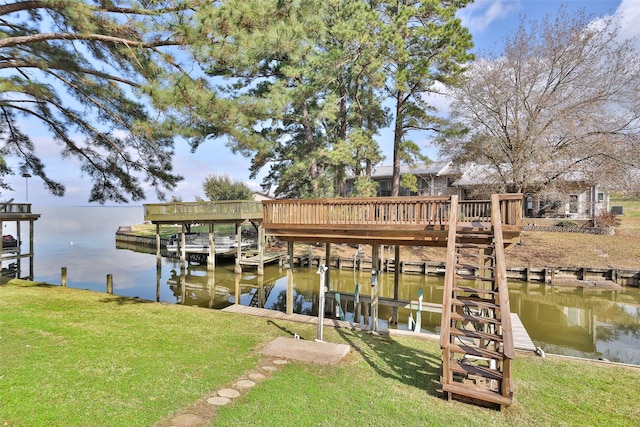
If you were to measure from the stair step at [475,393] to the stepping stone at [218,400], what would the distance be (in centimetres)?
324

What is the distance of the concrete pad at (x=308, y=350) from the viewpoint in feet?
21.9

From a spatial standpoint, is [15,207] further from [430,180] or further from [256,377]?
[430,180]

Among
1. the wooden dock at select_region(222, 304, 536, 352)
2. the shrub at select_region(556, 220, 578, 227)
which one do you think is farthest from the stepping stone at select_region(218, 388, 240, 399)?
the shrub at select_region(556, 220, 578, 227)

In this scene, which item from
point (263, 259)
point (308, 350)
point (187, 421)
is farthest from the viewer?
point (263, 259)

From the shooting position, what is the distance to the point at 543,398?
17.5 feet

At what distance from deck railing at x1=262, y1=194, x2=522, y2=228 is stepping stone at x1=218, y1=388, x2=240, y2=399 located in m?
5.09

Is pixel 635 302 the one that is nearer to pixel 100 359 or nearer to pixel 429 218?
pixel 429 218

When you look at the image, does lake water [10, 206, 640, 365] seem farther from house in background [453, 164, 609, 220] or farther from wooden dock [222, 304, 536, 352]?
house in background [453, 164, 609, 220]

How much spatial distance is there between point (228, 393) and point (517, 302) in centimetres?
1421

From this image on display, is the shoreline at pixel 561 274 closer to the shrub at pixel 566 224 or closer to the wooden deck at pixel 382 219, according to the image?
the wooden deck at pixel 382 219

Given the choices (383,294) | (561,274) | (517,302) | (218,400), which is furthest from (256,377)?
(561,274)

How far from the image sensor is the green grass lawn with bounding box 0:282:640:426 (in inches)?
184

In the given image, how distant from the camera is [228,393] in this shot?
530 centimetres

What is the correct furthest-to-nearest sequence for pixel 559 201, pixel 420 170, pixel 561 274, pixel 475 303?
pixel 420 170, pixel 559 201, pixel 561 274, pixel 475 303
